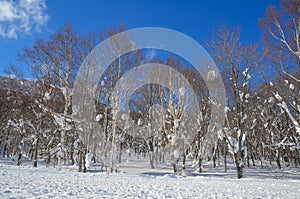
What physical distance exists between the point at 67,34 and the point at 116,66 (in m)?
3.87

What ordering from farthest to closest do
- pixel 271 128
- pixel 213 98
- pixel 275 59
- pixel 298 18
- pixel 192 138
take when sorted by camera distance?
1. pixel 271 128
2. pixel 192 138
3. pixel 213 98
4. pixel 275 59
5. pixel 298 18

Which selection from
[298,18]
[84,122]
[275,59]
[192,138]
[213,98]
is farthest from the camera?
[192,138]

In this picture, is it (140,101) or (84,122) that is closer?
(84,122)

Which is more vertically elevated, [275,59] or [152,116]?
[275,59]

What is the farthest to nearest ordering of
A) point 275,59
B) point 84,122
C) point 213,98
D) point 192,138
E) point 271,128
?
point 271,128
point 192,138
point 213,98
point 84,122
point 275,59

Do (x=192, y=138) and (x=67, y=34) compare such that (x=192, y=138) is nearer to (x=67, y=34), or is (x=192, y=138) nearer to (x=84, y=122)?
(x=84, y=122)

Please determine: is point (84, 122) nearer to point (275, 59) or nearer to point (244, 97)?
point (244, 97)

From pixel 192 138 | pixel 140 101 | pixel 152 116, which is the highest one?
pixel 140 101

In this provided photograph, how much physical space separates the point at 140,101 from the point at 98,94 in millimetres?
7525

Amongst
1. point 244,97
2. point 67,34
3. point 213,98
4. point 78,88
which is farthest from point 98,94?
point 244,97

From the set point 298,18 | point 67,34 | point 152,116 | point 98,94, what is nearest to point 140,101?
point 152,116

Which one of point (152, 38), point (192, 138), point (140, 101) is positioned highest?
point (152, 38)

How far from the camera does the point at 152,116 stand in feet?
65.6

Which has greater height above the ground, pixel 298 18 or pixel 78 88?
pixel 298 18
